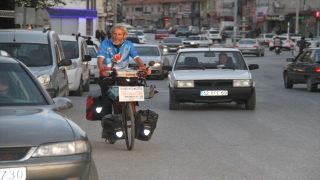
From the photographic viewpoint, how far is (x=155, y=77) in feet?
107

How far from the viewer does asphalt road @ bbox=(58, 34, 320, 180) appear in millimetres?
9117

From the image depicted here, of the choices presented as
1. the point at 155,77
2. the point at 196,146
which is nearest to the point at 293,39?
the point at 155,77

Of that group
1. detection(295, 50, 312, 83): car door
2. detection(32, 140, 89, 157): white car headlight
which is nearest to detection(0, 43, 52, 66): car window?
detection(32, 140, 89, 157): white car headlight

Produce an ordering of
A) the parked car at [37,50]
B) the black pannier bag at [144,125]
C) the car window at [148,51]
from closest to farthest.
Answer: the black pannier bag at [144,125] < the parked car at [37,50] < the car window at [148,51]

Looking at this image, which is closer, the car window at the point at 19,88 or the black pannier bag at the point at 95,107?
the car window at the point at 19,88

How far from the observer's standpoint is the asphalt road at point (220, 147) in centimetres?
912

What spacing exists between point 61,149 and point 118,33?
15.9 feet

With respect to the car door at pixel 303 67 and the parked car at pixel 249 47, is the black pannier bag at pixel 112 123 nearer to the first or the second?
the car door at pixel 303 67

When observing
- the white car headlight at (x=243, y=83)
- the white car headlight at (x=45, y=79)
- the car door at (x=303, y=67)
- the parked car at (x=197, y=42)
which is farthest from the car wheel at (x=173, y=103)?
the parked car at (x=197, y=42)

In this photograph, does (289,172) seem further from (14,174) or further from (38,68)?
(38,68)

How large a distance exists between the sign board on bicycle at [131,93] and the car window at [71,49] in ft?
39.9

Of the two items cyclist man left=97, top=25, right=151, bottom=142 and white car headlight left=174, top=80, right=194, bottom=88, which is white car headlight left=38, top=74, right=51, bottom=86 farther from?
cyclist man left=97, top=25, right=151, bottom=142

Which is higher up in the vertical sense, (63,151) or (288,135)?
(63,151)

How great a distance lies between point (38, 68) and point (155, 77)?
17.2 m
